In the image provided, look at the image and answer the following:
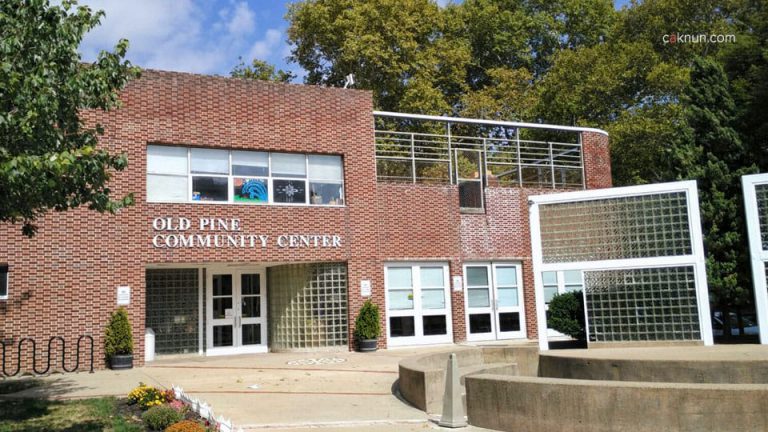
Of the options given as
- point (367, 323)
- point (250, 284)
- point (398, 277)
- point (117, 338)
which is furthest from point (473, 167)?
point (117, 338)

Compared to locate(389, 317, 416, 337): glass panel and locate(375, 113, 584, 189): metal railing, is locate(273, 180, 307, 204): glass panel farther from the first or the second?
locate(389, 317, 416, 337): glass panel

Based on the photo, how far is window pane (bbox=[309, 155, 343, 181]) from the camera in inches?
757

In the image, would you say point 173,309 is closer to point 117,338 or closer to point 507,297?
point 117,338

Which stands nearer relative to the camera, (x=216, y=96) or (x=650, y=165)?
(x=216, y=96)

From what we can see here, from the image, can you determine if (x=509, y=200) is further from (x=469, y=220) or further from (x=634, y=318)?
(x=634, y=318)

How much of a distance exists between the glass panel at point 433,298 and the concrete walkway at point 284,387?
2.88 metres

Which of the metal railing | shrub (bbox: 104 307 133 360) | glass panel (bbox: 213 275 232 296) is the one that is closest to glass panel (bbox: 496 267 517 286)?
the metal railing

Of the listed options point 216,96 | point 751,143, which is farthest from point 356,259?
point 751,143

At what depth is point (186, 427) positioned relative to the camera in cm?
837

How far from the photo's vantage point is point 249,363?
16.2 metres

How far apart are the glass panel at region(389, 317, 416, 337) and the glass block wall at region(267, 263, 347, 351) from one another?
1.56 m

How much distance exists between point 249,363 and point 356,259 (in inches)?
174

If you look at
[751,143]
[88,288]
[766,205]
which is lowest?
[88,288]

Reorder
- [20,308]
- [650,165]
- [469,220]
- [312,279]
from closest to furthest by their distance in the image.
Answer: [20,308]
[312,279]
[469,220]
[650,165]
